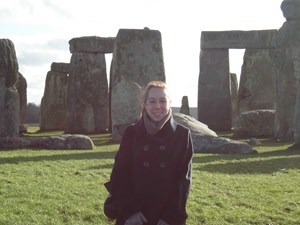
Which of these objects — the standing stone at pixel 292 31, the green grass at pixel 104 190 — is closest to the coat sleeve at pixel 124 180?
the green grass at pixel 104 190

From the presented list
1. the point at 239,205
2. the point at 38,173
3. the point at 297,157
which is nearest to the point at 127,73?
the point at 297,157

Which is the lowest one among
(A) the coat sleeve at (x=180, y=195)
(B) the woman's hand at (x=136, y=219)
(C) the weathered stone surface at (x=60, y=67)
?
(B) the woman's hand at (x=136, y=219)

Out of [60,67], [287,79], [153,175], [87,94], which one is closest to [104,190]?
[153,175]

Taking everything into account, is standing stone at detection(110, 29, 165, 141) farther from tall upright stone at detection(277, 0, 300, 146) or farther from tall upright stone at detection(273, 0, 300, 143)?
tall upright stone at detection(277, 0, 300, 146)

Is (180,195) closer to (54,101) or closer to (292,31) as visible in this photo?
(292,31)

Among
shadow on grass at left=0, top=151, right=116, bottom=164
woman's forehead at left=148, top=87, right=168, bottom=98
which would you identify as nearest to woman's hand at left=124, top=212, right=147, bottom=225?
woman's forehead at left=148, top=87, right=168, bottom=98

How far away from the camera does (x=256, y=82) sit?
25281 millimetres

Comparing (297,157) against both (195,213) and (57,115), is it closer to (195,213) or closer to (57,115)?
(195,213)

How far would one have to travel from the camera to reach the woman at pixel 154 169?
14.5 feet

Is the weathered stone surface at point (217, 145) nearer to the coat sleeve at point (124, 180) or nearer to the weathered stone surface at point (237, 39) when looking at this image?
the coat sleeve at point (124, 180)

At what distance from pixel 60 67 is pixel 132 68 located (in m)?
10.2

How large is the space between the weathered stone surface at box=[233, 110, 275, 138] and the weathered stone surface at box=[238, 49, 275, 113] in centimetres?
594

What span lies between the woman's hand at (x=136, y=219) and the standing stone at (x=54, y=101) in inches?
843

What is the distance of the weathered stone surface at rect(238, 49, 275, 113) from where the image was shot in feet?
81.6
